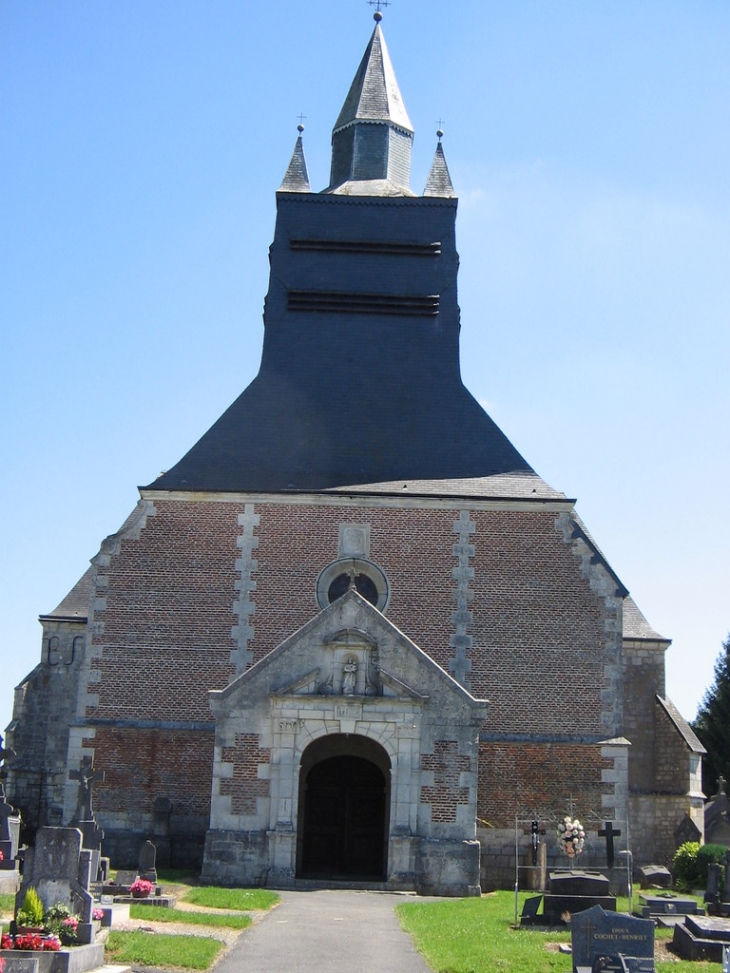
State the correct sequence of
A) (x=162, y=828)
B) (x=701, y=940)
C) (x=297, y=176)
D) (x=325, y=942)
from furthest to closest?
(x=297, y=176), (x=162, y=828), (x=325, y=942), (x=701, y=940)

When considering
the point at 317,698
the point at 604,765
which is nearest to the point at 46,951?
the point at 317,698

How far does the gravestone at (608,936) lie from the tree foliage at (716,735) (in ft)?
89.1

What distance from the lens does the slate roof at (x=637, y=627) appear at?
26.0 meters

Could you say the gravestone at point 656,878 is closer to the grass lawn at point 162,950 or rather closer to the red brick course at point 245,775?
the red brick course at point 245,775

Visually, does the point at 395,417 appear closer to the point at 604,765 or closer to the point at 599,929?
the point at 604,765

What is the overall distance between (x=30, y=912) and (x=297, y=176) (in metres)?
18.5

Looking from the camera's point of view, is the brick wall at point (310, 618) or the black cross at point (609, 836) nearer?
the black cross at point (609, 836)

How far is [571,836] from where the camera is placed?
18.3 meters

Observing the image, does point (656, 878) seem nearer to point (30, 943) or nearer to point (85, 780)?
point (85, 780)

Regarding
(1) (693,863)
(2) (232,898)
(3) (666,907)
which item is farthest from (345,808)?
(3) (666,907)

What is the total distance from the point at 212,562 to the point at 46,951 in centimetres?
1171

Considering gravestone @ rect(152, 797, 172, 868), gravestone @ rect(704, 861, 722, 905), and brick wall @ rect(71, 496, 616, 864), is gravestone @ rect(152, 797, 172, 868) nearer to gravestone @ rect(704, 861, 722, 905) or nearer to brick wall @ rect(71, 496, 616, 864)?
Result: brick wall @ rect(71, 496, 616, 864)

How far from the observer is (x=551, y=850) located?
65.5ft

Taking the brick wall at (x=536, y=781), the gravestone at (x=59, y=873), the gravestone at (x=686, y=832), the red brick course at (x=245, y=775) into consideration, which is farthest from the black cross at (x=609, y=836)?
the gravestone at (x=59, y=873)
